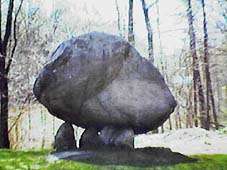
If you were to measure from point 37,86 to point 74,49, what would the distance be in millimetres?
959

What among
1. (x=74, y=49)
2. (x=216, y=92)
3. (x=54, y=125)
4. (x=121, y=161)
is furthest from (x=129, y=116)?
(x=216, y=92)

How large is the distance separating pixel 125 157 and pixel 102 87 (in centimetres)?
134

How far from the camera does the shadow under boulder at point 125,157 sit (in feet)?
22.4

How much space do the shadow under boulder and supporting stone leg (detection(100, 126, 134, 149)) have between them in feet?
0.46

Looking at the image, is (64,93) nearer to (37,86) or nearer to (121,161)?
(37,86)

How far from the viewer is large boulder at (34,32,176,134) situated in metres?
7.38

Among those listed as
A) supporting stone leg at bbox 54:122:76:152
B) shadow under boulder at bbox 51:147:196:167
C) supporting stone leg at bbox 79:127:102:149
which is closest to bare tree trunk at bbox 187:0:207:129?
supporting stone leg at bbox 79:127:102:149

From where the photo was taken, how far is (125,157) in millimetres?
6898

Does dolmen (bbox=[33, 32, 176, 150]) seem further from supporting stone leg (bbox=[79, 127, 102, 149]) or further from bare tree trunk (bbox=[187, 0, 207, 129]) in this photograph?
bare tree trunk (bbox=[187, 0, 207, 129])

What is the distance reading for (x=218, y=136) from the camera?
14.6m

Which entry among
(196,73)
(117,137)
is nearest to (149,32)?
(196,73)

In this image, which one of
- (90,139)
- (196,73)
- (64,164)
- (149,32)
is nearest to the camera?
(64,164)

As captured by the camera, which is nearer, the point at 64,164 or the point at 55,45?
the point at 64,164

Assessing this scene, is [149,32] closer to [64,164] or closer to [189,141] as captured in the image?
[189,141]
